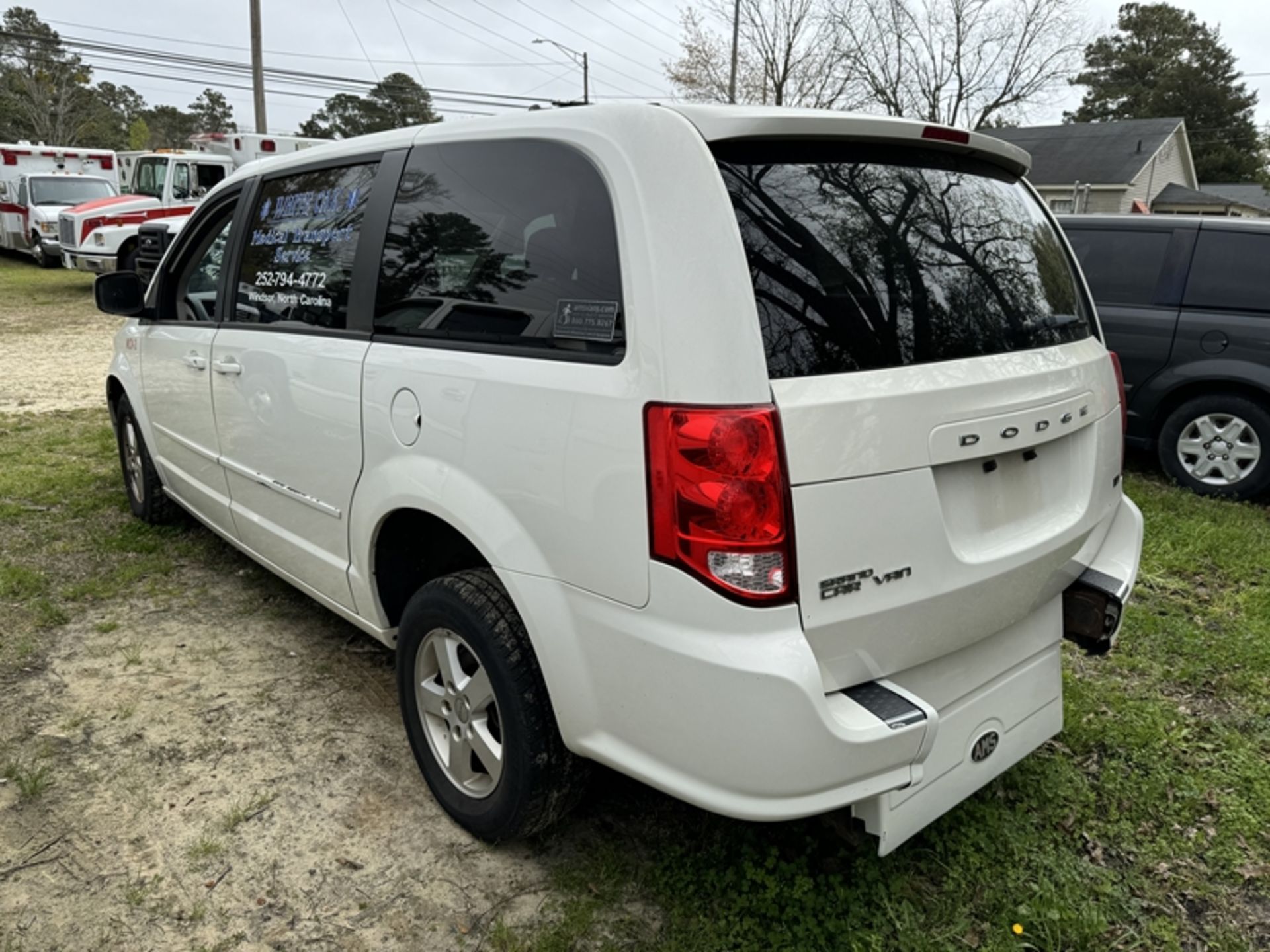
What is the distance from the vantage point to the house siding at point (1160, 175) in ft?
109

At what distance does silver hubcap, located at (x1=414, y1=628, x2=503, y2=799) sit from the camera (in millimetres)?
2367

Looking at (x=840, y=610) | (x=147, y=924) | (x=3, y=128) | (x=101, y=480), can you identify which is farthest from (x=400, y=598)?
(x=3, y=128)

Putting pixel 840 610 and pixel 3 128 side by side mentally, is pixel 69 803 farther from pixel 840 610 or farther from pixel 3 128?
pixel 3 128

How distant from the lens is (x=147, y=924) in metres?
2.19

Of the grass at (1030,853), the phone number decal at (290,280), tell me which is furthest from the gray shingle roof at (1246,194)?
the phone number decal at (290,280)

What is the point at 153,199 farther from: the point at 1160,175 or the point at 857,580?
the point at 1160,175

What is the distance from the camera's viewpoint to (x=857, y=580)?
183 centimetres

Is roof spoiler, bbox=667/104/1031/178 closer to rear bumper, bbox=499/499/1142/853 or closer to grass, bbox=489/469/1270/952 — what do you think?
rear bumper, bbox=499/499/1142/853

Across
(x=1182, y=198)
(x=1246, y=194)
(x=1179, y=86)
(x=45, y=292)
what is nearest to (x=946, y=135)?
(x=45, y=292)

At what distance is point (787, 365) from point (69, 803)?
2.41 m

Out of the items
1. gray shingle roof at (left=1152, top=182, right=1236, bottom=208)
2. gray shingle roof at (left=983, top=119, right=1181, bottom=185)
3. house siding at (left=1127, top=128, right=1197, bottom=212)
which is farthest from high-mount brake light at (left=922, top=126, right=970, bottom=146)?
gray shingle roof at (left=1152, top=182, right=1236, bottom=208)

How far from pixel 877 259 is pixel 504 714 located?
1.39 metres

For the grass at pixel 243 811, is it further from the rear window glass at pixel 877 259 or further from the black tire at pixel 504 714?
the rear window glass at pixel 877 259

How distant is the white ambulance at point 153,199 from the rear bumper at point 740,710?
15.2 meters
